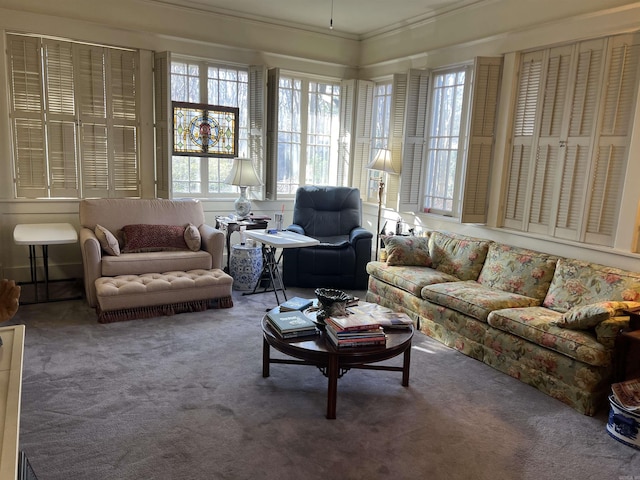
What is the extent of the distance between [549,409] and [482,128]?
2.60m

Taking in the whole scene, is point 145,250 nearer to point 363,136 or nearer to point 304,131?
point 304,131

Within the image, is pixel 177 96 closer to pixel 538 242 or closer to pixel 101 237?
pixel 101 237

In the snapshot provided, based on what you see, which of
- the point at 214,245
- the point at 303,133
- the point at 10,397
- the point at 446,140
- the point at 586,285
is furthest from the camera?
the point at 303,133

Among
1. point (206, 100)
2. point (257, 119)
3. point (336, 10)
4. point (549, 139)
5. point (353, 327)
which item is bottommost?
point (353, 327)

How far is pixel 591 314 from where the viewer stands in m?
2.84

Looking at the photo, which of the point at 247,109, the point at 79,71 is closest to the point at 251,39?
the point at 247,109

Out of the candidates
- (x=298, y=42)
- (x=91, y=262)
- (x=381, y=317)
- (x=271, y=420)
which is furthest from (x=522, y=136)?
(x=91, y=262)

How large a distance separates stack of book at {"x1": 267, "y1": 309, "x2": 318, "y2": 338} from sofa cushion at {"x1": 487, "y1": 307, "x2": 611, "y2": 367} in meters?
1.35

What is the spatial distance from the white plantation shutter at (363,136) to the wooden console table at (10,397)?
472 cm

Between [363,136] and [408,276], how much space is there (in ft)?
8.50

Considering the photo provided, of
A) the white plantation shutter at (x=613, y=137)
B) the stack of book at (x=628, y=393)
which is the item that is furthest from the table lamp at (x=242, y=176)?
the stack of book at (x=628, y=393)

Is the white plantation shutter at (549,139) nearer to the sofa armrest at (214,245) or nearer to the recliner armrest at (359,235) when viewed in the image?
the recliner armrest at (359,235)

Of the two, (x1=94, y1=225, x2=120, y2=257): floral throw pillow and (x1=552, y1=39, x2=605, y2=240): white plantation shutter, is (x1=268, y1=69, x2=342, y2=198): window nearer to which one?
(x1=94, y1=225, x2=120, y2=257): floral throw pillow

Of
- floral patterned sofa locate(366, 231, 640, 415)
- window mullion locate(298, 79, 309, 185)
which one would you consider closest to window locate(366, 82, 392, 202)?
window mullion locate(298, 79, 309, 185)
